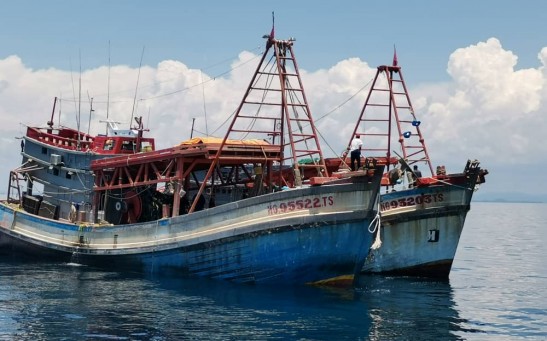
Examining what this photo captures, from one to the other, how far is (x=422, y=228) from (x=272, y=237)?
856 centimetres

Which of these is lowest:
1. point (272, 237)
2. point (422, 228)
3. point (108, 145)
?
point (272, 237)

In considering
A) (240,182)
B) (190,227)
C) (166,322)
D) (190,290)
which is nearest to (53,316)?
(166,322)

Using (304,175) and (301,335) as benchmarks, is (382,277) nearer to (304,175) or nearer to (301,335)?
(304,175)

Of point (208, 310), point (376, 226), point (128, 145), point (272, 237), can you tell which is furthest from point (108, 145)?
point (376, 226)

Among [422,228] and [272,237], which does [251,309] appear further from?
[422,228]

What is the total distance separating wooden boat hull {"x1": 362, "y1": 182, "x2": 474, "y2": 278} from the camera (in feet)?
97.5

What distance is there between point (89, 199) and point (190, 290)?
11.4m

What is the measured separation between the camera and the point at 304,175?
3422 cm

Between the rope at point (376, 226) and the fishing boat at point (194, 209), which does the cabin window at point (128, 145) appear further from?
the rope at point (376, 226)

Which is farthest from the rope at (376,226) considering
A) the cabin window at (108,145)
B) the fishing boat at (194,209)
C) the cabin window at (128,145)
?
the cabin window at (108,145)

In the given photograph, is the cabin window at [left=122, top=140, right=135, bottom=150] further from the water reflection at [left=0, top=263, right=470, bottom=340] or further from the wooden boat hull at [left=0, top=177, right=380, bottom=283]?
the water reflection at [left=0, top=263, right=470, bottom=340]

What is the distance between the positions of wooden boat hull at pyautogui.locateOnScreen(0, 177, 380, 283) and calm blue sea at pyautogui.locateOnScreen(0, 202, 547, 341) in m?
0.64

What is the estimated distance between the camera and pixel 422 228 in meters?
30.1

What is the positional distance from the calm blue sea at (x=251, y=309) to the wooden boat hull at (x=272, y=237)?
64cm
